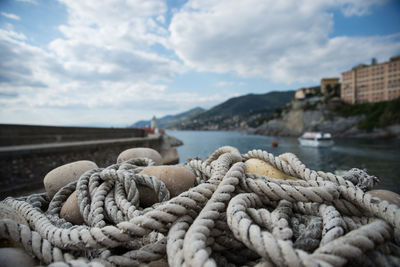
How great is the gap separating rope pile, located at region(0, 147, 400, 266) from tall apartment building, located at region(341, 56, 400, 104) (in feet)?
253

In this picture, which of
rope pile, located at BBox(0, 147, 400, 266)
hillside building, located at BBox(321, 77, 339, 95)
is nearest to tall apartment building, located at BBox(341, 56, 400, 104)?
hillside building, located at BBox(321, 77, 339, 95)

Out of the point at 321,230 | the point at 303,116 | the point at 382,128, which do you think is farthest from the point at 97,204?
the point at 303,116

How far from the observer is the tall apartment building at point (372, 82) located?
55.9 meters

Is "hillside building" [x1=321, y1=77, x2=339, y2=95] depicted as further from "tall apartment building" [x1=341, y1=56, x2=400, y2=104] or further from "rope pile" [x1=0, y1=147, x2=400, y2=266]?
"rope pile" [x1=0, y1=147, x2=400, y2=266]

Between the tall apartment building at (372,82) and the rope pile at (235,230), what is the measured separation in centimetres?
7725

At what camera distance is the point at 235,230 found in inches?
36.0

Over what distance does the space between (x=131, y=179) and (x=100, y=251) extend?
51 centimetres

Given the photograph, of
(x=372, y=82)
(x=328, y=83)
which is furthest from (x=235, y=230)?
(x=328, y=83)

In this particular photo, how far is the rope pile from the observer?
81 cm

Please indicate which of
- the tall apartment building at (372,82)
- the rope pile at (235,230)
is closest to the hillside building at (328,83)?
the tall apartment building at (372,82)

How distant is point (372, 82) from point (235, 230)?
79.1 metres

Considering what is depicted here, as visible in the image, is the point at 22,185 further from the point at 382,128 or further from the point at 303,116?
the point at 303,116

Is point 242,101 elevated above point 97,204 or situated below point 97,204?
above

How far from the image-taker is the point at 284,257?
2.45ft
